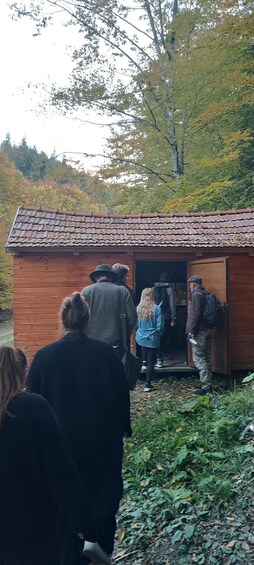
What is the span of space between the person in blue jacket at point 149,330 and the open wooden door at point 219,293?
1118 millimetres

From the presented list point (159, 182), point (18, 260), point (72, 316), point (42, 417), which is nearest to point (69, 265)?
point (18, 260)

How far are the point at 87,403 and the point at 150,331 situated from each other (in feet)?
18.5

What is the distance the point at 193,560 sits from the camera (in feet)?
10.2

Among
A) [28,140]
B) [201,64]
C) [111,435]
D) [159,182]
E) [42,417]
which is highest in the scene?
[28,140]

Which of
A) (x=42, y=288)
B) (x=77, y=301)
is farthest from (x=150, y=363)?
(x=77, y=301)

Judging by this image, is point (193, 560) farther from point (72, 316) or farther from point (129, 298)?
point (129, 298)

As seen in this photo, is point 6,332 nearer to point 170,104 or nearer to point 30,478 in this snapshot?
point 170,104

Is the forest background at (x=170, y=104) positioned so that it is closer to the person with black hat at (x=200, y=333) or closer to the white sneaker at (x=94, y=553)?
the person with black hat at (x=200, y=333)

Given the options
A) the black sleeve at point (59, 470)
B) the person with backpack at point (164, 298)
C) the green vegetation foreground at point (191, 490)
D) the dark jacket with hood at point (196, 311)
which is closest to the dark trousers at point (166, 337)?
the person with backpack at point (164, 298)

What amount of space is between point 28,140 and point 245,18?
54.5 metres

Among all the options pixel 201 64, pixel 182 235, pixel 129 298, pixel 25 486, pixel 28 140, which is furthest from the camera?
pixel 28 140

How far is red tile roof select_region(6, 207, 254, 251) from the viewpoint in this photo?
8828 millimetres

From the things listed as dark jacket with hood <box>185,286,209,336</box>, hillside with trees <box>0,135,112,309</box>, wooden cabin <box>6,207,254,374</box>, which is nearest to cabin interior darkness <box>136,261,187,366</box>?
wooden cabin <box>6,207,254,374</box>

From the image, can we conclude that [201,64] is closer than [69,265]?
No
